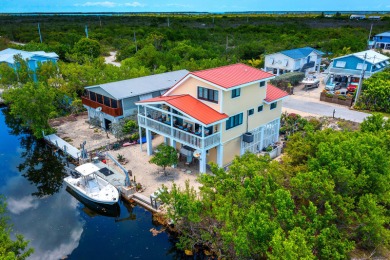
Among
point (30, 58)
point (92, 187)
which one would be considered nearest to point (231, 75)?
point (92, 187)

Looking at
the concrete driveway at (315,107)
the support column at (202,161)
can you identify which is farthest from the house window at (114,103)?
the concrete driveway at (315,107)

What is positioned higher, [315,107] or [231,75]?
[231,75]

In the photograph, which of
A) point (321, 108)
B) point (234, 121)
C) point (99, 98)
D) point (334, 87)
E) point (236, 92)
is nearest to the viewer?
point (236, 92)

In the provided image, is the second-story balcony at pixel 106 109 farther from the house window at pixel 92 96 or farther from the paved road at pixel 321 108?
the paved road at pixel 321 108

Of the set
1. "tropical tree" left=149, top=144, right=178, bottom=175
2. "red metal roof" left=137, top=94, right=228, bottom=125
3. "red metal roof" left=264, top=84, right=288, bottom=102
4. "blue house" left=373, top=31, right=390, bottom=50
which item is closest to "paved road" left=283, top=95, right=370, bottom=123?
"red metal roof" left=264, top=84, right=288, bottom=102

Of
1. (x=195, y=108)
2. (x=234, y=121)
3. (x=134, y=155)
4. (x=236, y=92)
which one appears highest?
(x=236, y=92)

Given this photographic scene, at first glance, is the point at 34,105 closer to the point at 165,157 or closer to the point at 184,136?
the point at 165,157
